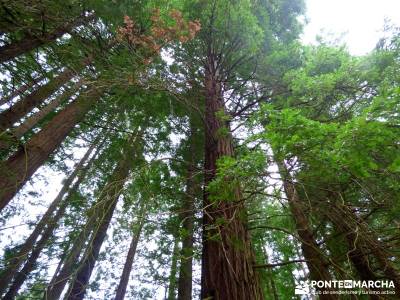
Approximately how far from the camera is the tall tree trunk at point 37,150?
3.98 meters

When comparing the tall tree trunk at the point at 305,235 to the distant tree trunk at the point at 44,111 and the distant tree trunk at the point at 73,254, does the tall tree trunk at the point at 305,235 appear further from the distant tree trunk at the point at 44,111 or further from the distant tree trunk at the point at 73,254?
the distant tree trunk at the point at 44,111

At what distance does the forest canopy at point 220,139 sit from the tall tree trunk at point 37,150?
0.03 meters

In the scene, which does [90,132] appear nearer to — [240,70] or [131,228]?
[240,70]

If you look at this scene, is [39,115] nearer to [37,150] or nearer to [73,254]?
[37,150]

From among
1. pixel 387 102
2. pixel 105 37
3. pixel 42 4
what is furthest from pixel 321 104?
pixel 42 4

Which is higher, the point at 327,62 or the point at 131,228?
the point at 327,62

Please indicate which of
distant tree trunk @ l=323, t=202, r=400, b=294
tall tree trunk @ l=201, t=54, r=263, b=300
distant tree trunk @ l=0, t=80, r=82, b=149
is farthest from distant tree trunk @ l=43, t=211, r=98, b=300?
distant tree trunk @ l=323, t=202, r=400, b=294

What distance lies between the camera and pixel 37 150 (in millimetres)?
4758

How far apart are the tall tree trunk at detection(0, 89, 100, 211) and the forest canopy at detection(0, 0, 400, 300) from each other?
1.2 inches

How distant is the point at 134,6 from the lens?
4.09m

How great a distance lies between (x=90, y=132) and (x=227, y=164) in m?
5.66
